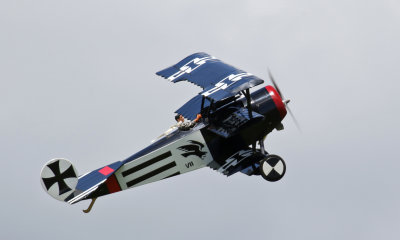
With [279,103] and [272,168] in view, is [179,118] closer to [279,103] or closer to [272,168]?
[279,103]

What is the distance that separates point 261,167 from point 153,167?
259 cm

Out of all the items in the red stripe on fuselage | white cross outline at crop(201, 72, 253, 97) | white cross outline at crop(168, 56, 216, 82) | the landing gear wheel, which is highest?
white cross outline at crop(168, 56, 216, 82)

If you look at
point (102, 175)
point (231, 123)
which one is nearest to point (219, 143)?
point (231, 123)

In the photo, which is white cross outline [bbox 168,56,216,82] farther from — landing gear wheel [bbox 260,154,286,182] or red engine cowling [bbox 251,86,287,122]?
landing gear wheel [bbox 260,154,286,182]

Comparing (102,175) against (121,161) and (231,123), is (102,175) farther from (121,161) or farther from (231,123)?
(231,123)

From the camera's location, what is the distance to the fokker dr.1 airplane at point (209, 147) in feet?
105

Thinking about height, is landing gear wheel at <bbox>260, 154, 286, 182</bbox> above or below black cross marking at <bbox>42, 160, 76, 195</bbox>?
below

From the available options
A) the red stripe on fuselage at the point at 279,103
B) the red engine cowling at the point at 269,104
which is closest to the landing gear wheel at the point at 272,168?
the red engine cowling at the point at 269,104

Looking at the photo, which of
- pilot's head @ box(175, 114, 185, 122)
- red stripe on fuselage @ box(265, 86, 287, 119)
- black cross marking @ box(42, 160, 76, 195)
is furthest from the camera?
red stripe on fuselage @ box(265, 86, 287, 119)

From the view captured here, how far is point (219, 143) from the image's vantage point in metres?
33.1

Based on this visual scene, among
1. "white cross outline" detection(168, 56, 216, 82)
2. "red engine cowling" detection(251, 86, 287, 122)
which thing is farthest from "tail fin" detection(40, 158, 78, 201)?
"red engine cowling" detection(251, 86, 287, 122)

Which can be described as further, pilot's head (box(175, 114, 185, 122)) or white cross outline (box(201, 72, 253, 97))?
pilot's head (box(175, 114, 185, 122))

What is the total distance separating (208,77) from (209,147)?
177cm

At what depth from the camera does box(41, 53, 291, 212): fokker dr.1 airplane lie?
32.0 meters
